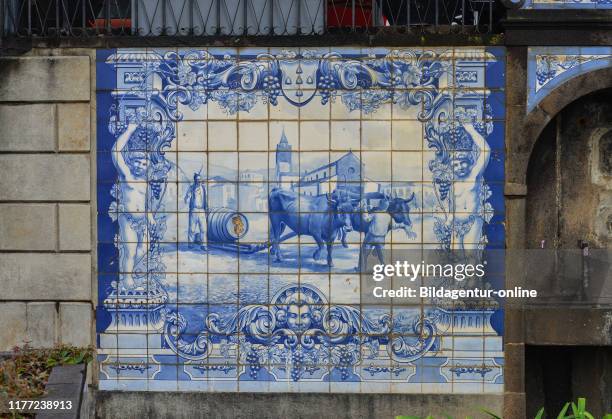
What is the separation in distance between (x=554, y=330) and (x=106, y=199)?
417cm

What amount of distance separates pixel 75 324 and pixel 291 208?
2213mm

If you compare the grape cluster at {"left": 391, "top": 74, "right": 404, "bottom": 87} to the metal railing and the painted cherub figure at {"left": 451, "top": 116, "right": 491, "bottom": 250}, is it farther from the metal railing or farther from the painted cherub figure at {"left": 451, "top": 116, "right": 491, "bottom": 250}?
the painted cherub figure at {"left": 451, "top": 116, "right": 491, "bottom": 250}

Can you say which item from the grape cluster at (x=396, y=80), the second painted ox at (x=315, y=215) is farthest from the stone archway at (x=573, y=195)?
the second painted ox at (x=315, y=215)

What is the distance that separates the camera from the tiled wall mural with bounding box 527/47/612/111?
7.91 metres

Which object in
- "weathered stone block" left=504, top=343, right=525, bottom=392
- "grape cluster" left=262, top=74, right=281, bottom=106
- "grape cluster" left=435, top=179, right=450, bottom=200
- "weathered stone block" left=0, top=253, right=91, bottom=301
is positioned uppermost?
"grape cluster" left=262, top=74, right=281, bottom=106

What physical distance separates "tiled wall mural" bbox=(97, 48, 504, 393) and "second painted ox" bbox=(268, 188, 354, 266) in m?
0.01

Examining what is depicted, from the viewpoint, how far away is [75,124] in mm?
8125

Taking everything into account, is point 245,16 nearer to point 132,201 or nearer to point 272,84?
point 272,84

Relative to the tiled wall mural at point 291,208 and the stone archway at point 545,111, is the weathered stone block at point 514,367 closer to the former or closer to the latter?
the tiled wall mural at point 291,208

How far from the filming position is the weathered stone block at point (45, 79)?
26.6 ft

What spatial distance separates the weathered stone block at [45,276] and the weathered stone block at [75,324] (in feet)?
0.30

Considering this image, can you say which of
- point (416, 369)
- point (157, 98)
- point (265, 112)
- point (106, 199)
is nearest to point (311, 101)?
point (265, 112)

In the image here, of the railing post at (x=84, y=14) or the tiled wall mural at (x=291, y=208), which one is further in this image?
the railing post at (x=84, y=14)

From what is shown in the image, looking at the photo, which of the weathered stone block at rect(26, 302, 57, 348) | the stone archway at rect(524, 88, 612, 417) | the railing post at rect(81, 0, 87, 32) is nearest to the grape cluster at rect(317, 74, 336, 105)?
the stone archway at rect(524, 88, 612, 417)
